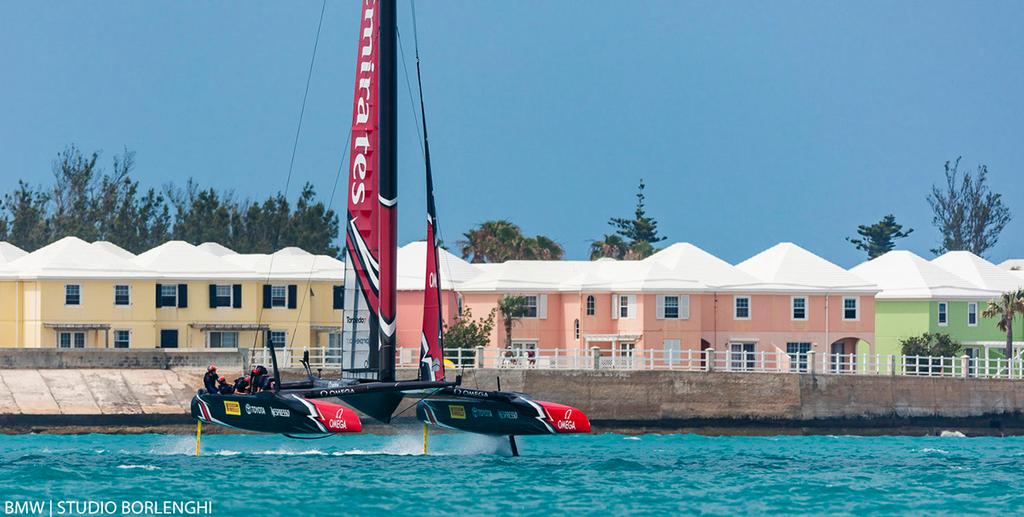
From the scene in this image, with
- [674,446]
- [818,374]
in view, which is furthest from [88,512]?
[818,374]

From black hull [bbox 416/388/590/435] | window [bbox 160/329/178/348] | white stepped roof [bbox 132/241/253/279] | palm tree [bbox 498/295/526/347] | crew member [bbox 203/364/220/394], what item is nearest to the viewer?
black hull [bbox 416/388/590/435]

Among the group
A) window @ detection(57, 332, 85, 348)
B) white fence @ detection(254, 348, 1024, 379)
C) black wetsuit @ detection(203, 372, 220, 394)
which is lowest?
black wetsuit @ detection(203, 372, 220, 394)

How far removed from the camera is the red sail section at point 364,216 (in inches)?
1427

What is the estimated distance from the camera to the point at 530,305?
64438 millimetres

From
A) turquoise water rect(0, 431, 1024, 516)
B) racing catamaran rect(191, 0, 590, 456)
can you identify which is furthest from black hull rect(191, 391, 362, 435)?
turquoise water rect(0, 431, 1024, 516)

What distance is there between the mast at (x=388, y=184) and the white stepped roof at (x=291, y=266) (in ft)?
78.9

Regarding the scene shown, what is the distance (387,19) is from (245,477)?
9.58 metres

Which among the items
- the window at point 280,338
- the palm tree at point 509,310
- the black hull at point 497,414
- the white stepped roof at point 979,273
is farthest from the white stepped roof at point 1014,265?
the black hull at point 497,414

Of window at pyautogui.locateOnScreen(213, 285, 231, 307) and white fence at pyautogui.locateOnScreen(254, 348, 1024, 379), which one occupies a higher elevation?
window at pyautogui.locateOnScreen(213, 285, 231, 307)

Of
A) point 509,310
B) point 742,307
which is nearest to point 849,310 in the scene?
point 742,307

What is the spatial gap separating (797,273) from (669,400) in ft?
46.5

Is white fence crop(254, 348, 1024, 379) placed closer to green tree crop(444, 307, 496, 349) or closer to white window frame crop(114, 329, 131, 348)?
green tree crop(444, 307, 496, 349)

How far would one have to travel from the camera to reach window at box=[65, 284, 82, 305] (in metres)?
58.8

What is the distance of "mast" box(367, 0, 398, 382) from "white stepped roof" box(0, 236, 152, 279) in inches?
988
